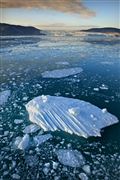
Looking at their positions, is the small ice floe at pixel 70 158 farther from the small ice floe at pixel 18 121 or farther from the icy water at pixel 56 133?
the small ice floe at pixel 18 121

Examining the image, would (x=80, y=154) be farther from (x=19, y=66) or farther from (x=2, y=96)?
(x=19, y=66)

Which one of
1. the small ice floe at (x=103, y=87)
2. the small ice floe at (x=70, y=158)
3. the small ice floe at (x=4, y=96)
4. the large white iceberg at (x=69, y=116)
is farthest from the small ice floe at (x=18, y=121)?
the small ice floe at (x=103, y=87)

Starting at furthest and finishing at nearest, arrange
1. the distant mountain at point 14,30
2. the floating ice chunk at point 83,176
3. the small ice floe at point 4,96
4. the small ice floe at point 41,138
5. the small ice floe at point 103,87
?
the distant mountain at point 14,30, the small ice floe at point 103,87, the small ice floe at point 4,96, the small ice floe at point 41,138, the floating ice chunk at point 83,176

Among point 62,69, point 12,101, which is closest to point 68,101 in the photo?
point 12,101

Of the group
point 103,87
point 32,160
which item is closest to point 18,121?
point 32,160

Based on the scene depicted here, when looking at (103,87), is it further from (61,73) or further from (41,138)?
(41,138)

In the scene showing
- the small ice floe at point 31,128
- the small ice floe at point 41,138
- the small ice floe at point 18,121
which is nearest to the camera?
the small ice floe at point 41,138

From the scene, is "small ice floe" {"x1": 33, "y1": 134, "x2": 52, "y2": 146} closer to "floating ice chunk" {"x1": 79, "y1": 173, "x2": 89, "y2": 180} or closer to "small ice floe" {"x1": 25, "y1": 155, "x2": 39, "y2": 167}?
"small ice floe" {"x1": 25, "y1": 155, "x2": 39, "y2": 167}
